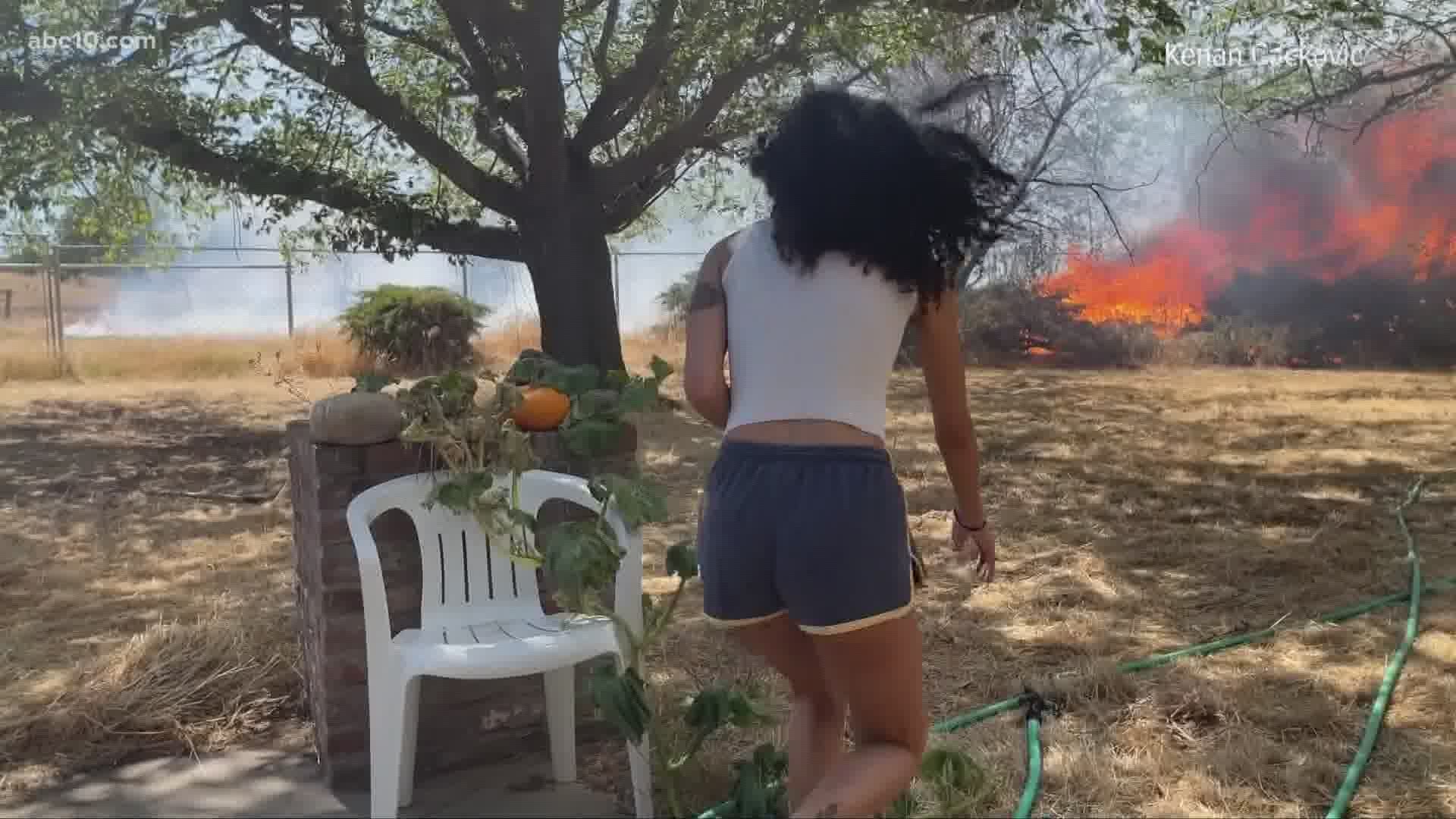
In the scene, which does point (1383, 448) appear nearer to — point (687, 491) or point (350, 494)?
point (687, 491)

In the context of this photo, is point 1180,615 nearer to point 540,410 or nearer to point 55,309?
point 540,410

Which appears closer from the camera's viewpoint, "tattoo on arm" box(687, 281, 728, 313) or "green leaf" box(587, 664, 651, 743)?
"tattoo on arm" box(687, 281, 728, 313)

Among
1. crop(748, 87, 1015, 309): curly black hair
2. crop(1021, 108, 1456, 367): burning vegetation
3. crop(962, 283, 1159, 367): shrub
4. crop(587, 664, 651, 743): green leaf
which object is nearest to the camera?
crop(748, 87, 1015, 309): curly black hair

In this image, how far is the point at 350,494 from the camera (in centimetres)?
262

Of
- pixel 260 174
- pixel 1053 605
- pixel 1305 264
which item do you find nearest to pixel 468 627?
pixel 1053 605

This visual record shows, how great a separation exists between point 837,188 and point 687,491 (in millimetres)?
5028

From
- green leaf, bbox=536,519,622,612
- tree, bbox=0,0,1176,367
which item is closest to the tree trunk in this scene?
tree, bbox=0,0,1176,367

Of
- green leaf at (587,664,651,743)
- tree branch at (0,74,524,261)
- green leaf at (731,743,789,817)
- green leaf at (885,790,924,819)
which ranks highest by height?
tree branch at (0,74,524,261)

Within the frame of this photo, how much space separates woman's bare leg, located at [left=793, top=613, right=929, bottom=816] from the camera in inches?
68.5

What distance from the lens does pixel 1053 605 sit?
14.2 ft

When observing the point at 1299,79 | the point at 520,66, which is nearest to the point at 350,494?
the point at 520,66

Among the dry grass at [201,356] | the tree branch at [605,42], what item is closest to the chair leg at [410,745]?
the tree branch at [605,42]

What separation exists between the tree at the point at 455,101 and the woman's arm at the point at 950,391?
18.4 feet

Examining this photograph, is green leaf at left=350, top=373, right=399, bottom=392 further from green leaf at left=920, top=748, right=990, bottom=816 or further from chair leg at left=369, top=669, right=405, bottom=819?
green leaf at left=920, top=748, right=990, bottom=816
